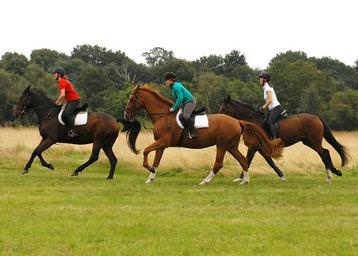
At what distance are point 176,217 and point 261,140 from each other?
6.58 meters

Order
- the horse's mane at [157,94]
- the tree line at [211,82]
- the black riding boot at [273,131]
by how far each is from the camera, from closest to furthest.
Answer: the horse's mane at [157,94]
the black riding boot at [273,131]
the tree line at [211,82]

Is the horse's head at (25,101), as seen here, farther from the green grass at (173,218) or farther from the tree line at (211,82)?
the tree line at (211,82)

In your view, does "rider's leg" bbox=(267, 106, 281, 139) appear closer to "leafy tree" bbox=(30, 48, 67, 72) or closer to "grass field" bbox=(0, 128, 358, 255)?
"grass field" bbox=(0, 128, 358, 255)

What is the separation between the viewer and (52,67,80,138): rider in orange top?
15.8 m

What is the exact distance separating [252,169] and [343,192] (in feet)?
18.7

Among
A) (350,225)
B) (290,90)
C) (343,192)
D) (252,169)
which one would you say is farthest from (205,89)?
(350,225)

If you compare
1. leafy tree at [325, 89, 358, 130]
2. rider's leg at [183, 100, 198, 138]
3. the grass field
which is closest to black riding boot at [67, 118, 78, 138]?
the grass field

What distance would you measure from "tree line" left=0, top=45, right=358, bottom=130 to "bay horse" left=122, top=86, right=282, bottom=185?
1912 cm

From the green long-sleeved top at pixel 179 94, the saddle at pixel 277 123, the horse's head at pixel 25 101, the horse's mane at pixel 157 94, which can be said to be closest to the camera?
the green long-sleeved top at pixel 179 94

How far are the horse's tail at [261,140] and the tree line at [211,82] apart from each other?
761 inches

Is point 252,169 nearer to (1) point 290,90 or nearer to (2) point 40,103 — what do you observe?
(2) point 40,103

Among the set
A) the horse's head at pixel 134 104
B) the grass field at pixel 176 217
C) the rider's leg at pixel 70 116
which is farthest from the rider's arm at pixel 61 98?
the grass field at pixel 176 217

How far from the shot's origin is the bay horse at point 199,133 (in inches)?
589

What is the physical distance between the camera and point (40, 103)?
1647 cm
